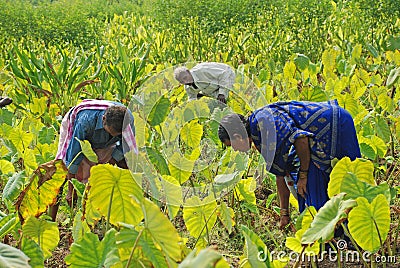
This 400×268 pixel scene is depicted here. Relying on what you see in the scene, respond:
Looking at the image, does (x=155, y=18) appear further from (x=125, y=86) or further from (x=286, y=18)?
(x=125, y=86)

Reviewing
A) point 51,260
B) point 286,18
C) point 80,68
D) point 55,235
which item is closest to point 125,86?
point 80,68

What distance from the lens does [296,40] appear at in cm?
532

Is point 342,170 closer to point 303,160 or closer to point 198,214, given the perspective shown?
point 198,214

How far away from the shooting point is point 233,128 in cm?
220

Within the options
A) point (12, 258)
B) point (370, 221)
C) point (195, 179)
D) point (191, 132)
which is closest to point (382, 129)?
point (191, 132)

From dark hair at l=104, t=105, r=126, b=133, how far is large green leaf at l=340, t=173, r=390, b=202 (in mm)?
1110

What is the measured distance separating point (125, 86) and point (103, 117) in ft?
4.25

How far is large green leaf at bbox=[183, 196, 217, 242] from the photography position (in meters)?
1.79

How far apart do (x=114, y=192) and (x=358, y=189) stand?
0.59 m

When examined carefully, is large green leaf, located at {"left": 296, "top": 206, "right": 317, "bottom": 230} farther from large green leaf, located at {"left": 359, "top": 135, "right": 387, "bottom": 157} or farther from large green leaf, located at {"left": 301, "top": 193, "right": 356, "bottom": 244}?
large green leaf, located at {"left": 359, "top": 135, "right": 387, "bottom": 157}

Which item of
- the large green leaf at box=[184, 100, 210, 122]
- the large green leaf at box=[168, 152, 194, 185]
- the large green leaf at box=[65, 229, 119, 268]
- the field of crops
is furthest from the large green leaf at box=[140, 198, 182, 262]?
the large green leaf at box=[184, 100, 210, 122]

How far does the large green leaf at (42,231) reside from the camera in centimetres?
155

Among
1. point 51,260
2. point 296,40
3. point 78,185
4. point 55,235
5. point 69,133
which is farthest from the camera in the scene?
point 296,40

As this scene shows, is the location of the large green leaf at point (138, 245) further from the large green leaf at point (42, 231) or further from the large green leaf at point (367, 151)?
the large green leaf at point (367, 151)
